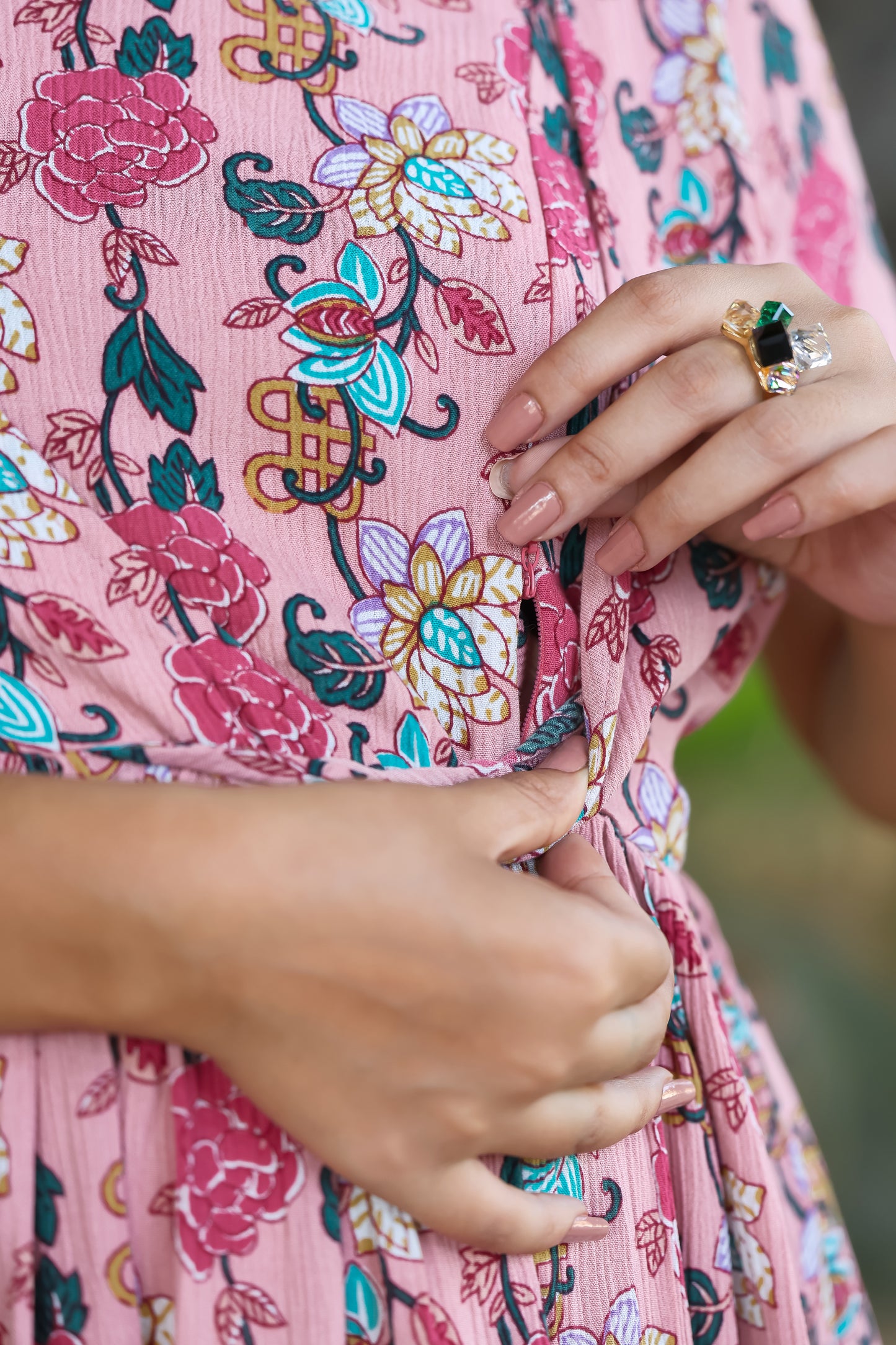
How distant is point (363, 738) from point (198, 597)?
12cm

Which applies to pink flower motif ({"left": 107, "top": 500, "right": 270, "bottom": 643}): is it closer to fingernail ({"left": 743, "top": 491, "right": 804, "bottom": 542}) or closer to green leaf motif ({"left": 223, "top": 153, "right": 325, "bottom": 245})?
green leaf motif ({"left": 223, "top": 153, "right": 325, "bottom": 245})

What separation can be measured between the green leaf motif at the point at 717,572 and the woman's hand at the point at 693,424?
80mm

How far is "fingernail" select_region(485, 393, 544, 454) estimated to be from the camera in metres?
0.52

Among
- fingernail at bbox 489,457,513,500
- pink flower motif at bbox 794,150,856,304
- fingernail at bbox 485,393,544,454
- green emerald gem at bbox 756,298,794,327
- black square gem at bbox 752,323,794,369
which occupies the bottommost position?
fingernail at bbox 489,457,513,500

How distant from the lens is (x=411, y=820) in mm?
451

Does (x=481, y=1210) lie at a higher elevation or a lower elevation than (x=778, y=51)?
lower

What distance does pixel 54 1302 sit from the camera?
1.61 ft

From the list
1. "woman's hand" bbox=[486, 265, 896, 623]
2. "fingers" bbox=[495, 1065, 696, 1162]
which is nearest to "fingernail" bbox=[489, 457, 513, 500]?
"woman's hand" bbox=[486, 265, 896, 623]

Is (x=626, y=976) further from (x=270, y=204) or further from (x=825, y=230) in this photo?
(x=825, y=230)

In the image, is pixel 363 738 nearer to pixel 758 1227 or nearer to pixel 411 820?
pixel 411 820

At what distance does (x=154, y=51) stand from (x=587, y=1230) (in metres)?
0.67

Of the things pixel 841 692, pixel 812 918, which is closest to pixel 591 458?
pixel 841 692

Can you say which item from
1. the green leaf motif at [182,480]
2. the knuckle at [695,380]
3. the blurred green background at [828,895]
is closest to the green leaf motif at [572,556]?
the knuckle at [695,380]

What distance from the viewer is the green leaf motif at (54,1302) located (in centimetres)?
49
